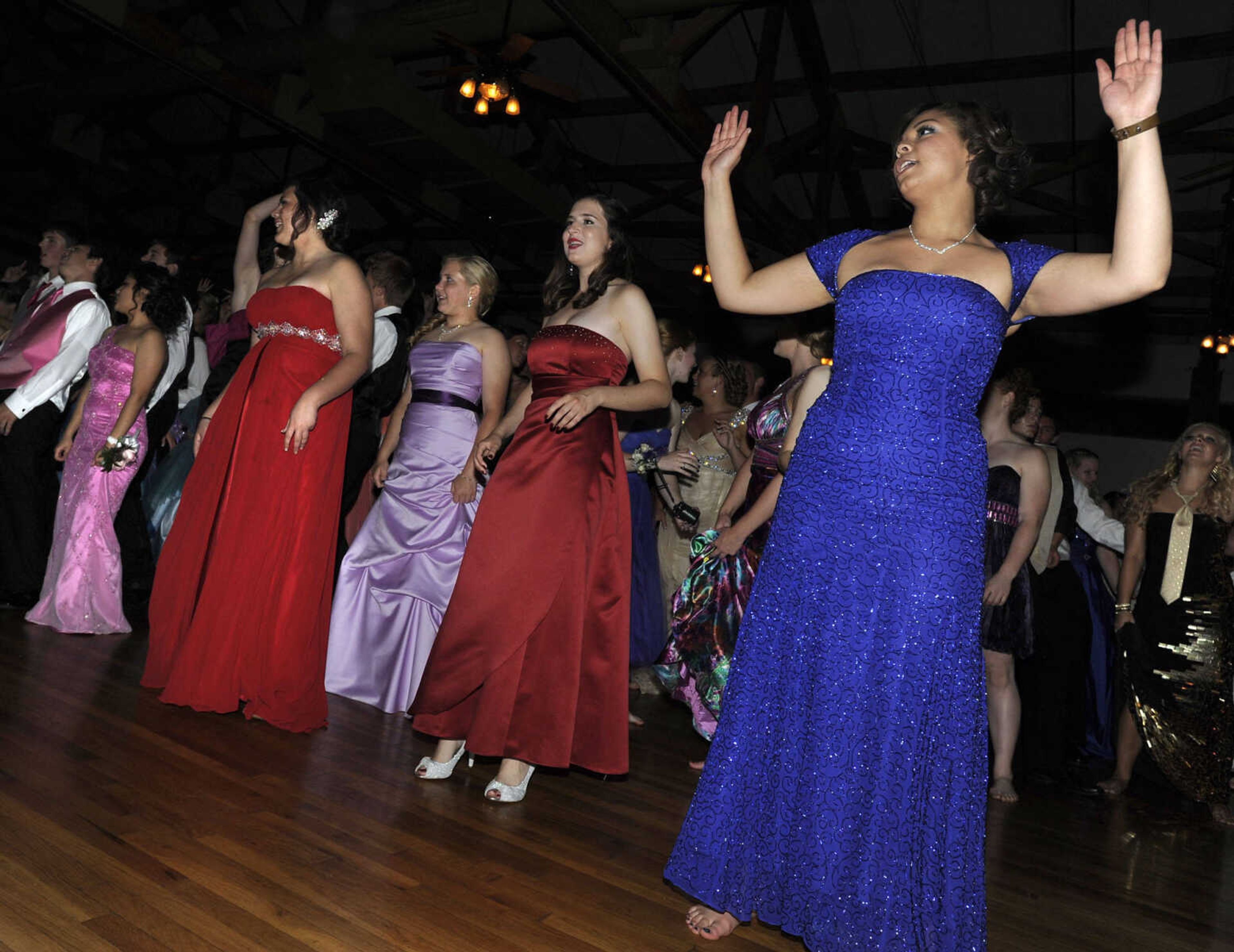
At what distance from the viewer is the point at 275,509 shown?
321cm

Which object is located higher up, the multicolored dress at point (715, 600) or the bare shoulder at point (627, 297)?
the bare shoulder at point (627, 297)

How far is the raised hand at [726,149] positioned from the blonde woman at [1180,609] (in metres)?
3.28

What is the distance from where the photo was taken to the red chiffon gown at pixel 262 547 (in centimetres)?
311

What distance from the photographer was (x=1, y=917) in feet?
5.37

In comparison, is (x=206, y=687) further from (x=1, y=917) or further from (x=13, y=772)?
(x=1, y=917)

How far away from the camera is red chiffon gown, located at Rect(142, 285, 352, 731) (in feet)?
10.2

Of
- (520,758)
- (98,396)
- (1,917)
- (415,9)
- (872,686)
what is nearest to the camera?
(1,917)

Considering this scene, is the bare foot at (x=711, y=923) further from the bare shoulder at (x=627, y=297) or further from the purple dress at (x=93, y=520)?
the purple dress at (x=93, y=520)

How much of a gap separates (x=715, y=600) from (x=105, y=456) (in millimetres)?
2712

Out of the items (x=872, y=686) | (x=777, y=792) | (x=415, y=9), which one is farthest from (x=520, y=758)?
(x=415, y=9)

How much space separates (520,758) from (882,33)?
8440mm

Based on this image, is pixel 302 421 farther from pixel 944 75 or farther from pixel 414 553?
pixel 944 75

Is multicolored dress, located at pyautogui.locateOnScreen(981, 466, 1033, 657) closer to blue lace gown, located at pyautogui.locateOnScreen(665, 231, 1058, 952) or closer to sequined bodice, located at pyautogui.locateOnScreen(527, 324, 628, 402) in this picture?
sequined bodice, located at pyautogui.locateOnScreen(527, 324, 628, 402)

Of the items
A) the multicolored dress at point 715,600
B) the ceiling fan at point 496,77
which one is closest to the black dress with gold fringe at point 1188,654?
the multicolored dress at point 715,600
